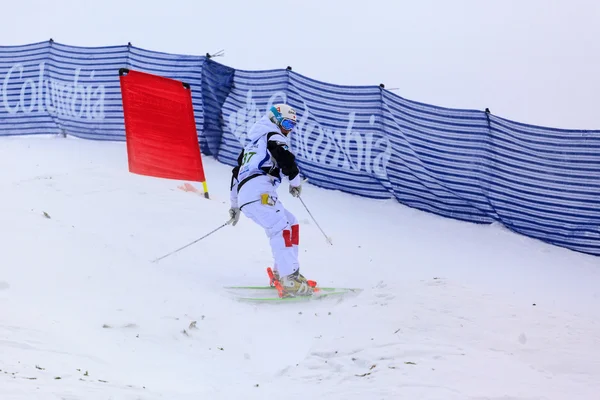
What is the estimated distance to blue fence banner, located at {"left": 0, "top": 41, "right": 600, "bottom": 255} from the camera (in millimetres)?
10562

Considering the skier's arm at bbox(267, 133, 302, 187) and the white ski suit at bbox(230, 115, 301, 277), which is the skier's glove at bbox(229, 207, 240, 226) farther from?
the skier's arm at bbox(267, 133, 302, 187)

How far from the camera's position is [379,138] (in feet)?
39.2

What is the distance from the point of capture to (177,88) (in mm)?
11828

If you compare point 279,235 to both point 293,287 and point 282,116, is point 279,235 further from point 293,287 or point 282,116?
point 282,116

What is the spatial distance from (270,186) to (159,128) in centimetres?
438

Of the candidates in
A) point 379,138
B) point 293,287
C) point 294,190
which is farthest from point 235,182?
point 379,138

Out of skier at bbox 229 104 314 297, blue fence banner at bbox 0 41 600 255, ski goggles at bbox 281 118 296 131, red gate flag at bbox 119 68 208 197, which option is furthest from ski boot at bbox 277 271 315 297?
blue fence banner at bbox 0 41 600 255

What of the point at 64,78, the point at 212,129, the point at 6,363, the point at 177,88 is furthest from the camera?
the point at 64,78

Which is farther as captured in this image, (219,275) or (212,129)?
(212,129)

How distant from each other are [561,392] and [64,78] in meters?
13.4

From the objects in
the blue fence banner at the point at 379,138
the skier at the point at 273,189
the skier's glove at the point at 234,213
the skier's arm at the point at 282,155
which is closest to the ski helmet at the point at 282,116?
the skier at the point at 273,189

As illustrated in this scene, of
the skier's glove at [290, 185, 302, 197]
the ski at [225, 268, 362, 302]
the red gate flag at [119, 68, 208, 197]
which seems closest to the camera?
the ski at [225, 268, 362, 302]

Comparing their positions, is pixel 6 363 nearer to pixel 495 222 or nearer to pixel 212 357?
pixel 212 357

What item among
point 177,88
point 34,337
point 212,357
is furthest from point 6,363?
point 177,88
